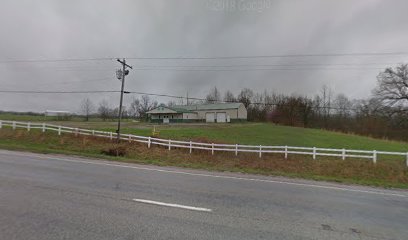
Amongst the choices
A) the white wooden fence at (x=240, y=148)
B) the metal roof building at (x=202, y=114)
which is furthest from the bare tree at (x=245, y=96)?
the white wooden fence at (x=240, y=148)

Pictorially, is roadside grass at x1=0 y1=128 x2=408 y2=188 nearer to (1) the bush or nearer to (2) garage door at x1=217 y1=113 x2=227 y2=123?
(1) the bush

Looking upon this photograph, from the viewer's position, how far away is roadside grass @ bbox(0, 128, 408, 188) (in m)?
15.1

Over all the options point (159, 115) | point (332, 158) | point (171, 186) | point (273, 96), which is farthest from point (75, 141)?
point (273, 96)

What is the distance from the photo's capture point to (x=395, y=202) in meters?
7.53

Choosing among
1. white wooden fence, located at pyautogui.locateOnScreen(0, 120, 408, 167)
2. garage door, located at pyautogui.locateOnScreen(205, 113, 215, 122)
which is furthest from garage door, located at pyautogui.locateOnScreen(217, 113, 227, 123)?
white wooden fence, located at pyautogui.locateOnScreen(0, 120, 408, 167)

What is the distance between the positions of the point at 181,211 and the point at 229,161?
12.6m

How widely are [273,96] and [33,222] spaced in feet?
273

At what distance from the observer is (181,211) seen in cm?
536

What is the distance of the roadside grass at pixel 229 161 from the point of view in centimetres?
1511

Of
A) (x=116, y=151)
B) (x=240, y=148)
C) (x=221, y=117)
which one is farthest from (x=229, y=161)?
(x=221, y=117)

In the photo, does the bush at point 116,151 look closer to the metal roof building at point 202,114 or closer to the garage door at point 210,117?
the metal roof building at point 202,114

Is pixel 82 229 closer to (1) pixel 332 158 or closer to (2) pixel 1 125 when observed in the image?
(1) pixel 332 158

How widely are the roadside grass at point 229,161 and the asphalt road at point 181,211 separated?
6.04 metres

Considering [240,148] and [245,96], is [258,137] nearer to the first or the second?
[240,148]
